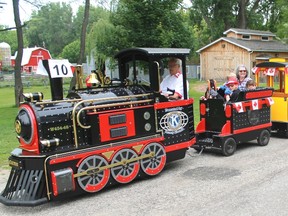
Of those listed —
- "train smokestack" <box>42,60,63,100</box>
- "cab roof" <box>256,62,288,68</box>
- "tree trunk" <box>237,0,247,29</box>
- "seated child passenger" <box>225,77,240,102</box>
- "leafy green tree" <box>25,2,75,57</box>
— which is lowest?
"seated child passenger" <box>225,77,240,102</box>

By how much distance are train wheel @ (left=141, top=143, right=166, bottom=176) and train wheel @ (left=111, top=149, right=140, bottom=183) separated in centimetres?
17

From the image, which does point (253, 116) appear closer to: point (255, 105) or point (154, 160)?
point (255, 105)

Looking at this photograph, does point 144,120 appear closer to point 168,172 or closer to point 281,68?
point 168,172

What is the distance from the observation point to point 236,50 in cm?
3419

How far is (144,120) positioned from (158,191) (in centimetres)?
119

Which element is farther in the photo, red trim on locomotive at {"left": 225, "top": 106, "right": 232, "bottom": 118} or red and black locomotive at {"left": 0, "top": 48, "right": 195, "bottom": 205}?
red trim on locomotive at {"left": 225, "top": 106, "right": 232, "bottom": 118}

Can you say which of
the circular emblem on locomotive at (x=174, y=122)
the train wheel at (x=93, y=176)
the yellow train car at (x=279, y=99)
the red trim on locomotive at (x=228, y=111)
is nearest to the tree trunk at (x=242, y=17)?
the yellow train car at (x=279, y=99)

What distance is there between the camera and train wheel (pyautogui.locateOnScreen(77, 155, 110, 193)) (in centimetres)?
527

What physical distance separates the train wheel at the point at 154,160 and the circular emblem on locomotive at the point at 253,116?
2503 mm

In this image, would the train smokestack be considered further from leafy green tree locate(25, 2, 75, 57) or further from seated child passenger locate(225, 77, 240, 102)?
leafy green tree locate(25, 2, 75, 57)

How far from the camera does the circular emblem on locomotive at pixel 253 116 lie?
25.6 ft

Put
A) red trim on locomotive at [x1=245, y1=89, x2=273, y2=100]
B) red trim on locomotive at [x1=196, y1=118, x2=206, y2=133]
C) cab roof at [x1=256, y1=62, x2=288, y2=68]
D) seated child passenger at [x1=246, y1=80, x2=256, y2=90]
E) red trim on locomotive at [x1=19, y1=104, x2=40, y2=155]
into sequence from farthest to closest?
1. cab roof at [x1=256, y1=62, x2=288, y2=68]
2. seated child passenger at [x1=246, y1=80, x2=256, y2=90]
3. red trim on locomotive at [x1=196, y1=118, x2=206, y2=133]
4. red trim on locomotive at [x1=245, y1=89, x2=273, y2=100]
5. red trim on locomotive at [x1=19, y1=104, x2=40, y2=155]

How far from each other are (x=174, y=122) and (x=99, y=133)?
154 centimetres

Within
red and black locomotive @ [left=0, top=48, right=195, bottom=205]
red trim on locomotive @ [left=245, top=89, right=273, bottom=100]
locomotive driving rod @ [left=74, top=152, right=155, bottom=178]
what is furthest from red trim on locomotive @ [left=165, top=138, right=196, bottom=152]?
red trim on locomotive @ [left=245, top=89, right=273, bottom=100]
